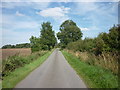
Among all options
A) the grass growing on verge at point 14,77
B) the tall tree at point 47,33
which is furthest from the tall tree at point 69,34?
the grass growing on verge at point 14,77

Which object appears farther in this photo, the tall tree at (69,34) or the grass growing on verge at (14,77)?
the tall tree at (69,34)

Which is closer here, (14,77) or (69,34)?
(14,77)

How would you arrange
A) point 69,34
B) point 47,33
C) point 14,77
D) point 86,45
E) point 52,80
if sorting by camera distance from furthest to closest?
point 69,34
point 47,33
point 86,45
point 14,77
point 52,80

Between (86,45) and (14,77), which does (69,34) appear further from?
(14,77)

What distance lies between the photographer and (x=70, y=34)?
74188 mm

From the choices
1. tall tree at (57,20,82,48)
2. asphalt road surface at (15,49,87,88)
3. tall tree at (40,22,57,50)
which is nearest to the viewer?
asphalt road surface at (15,49,87,88)

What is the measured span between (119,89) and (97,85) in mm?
1125

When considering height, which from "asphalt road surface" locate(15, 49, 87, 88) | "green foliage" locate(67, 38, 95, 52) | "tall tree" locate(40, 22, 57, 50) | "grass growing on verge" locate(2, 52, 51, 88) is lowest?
"asphalt road surface" locate(15, 49, 87, 88)

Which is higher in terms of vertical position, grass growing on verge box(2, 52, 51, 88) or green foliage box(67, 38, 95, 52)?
green foliage box(67, 38, 95, 52)

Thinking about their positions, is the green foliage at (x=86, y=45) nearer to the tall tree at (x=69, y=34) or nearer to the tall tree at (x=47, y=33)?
the tall tree at (x=47, y=33)

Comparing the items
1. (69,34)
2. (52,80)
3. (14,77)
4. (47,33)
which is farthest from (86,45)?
(69,34)

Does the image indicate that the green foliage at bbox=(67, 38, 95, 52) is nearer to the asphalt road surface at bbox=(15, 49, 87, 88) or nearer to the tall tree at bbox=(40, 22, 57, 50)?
the asphalt road surface at bbox=(15, 49, 87, 88)

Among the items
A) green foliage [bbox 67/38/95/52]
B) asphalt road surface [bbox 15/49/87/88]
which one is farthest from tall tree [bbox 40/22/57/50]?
asphalt road surface [bbox 15/49/87/88]

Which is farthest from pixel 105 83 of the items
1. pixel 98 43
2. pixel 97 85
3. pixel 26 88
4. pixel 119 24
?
pixel 98 43
